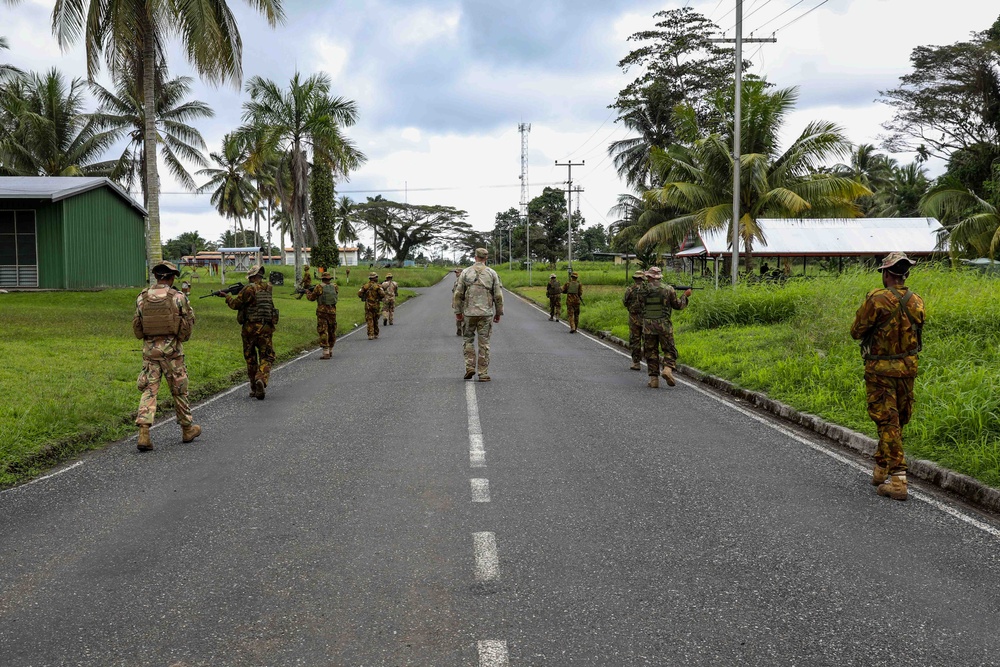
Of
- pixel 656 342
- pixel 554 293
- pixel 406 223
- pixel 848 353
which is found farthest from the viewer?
pixel 406 223

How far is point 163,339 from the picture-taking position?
25.0 ft

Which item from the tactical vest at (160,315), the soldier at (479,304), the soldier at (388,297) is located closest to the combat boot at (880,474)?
the tactical vest at (160,315)

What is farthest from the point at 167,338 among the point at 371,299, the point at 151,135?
the point at 151,135

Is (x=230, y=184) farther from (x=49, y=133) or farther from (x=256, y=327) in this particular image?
(x=256, y=327)

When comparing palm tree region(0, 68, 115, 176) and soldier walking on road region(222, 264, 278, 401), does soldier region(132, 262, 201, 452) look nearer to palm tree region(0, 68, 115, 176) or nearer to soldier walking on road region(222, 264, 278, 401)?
soldier walking on road region(222, 264, 278, 401)

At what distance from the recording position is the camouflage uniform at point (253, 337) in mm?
10242

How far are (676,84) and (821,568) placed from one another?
141 feet

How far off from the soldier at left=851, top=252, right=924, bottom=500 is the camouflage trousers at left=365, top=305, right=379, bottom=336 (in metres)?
14.1

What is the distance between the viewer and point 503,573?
13.8 feet

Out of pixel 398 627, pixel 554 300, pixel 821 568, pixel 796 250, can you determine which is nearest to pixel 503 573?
pixel 398 627

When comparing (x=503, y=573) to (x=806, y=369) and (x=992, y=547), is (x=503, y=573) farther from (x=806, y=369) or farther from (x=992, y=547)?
(x=806, y=369)

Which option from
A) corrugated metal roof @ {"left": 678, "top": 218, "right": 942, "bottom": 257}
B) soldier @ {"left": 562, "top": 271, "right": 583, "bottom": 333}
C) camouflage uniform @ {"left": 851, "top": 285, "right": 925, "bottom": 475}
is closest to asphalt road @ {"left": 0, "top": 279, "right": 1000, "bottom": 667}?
camouflage uniform @ {"left": 851, "top": 285, "right": 925, "bottom": 475}

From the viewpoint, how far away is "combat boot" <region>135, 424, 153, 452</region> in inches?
285

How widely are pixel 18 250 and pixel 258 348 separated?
18.8m
